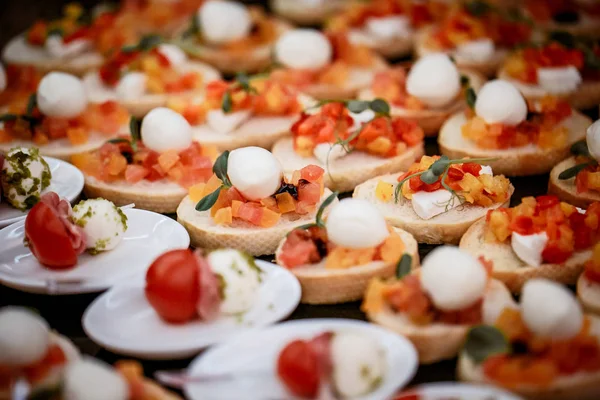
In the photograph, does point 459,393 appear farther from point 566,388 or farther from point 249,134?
point 249,134

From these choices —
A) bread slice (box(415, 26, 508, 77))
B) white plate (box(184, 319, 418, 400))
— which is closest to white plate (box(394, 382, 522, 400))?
white plate (box(184, 319, 418, 400))

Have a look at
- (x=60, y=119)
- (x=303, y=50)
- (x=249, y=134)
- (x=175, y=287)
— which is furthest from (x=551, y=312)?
(x=60, y=119)

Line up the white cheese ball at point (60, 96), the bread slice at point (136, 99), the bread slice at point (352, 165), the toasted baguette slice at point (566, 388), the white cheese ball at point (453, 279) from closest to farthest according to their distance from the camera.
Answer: the toasted baguette slice at point (566, 388) → the white cheese ball at point (453, 279) → the bread slice at point (352, 165) → the white cheese ball at point (60, 96) → the bread slice at point (136, 99)

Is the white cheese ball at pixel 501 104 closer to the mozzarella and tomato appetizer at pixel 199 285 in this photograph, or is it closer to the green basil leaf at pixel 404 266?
the green basil leaf at pixel 404 266

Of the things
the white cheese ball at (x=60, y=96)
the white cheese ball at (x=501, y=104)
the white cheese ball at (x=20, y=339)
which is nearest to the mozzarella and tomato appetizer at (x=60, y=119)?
the white cheese ball at (x=60, y=96)

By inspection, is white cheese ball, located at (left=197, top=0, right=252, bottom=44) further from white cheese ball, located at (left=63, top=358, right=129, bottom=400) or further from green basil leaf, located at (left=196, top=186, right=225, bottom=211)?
white cheese ball, located at (left=63, top=358, right=129, bottom=400)

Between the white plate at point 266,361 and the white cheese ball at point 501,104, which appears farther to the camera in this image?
the white cheese ball at point 501,104

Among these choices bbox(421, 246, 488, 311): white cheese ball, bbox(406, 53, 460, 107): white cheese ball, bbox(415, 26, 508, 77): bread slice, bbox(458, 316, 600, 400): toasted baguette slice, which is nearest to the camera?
bbox(458, 316, 600, 400): toasted baguette slice
